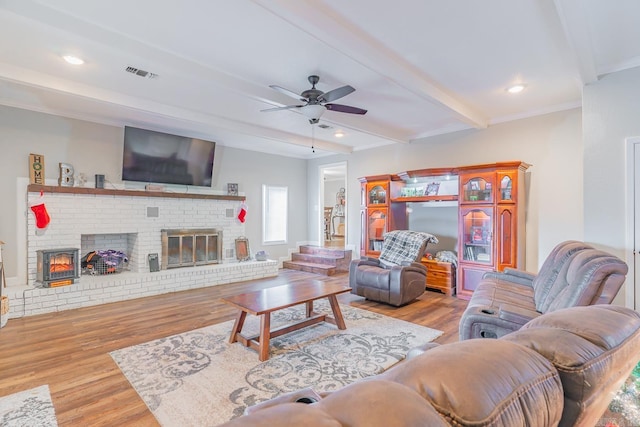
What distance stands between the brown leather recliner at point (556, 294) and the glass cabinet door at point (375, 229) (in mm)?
2945

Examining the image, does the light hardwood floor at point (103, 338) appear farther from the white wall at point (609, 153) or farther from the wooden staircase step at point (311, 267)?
→ the white wall at point (609, 153)

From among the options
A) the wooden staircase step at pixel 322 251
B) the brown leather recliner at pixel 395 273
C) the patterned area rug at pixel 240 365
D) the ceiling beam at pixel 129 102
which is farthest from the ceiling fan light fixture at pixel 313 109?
the wooden staircase step at pixel 322 251

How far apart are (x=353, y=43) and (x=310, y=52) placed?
45 cm

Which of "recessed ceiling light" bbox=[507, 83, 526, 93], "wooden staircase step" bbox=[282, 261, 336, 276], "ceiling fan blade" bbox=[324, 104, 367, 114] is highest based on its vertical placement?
"recessed ceiling light" bbox=[507, 83, 526, 93]

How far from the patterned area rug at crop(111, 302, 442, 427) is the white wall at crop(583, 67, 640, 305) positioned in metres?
1.96

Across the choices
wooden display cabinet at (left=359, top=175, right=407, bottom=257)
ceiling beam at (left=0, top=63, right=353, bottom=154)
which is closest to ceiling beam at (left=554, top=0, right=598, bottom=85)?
wooden display cabinet at (left=359, top=175, right=407, bottom=257)

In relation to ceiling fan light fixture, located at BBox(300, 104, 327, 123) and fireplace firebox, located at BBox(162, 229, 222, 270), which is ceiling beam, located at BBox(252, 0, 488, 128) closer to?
ceiling fan light fixture, located at BBox(300, 104, 327, 123)

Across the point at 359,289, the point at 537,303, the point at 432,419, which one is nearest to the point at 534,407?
the point at 432,419

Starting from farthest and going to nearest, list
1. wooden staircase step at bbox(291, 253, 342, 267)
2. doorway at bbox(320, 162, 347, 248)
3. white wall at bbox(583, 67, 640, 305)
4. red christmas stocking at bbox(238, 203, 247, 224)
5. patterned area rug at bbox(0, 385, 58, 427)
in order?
1. doorway at bbox(320, 162, 347, 248)
2. wooden staircase step at bbox(291, 253, 342, 267)
3. red christmas stocking at bbox(238, 203, 247, 224)
4. white wall at bbox(583, 67, 640, 305)
5. patterned area rug at bbox(0, 385, 58, 427)

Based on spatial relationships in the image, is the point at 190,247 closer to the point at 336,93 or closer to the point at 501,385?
the point at 336,93

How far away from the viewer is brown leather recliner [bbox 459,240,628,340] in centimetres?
195

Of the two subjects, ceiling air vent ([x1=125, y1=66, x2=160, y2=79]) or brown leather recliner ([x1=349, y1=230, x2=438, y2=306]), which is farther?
brown leather recliner ([x1=349, y1=230, x2=438, y2=306])

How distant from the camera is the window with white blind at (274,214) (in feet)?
23.5

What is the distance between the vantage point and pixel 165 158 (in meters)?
5.32
